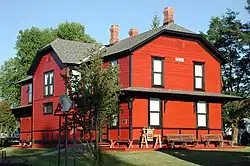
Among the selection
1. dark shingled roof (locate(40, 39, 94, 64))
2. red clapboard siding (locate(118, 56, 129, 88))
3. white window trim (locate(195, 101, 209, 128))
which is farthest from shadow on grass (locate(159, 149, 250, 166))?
dark shingled roof (locate(40, 39, 94, 64))

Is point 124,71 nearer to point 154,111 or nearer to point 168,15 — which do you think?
point 154,111

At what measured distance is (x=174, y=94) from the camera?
3195 cm

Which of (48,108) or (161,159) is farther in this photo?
(48,108)

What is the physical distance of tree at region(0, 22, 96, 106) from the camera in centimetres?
6712

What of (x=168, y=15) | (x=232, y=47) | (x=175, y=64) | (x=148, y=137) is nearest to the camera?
(x=148, y=137)

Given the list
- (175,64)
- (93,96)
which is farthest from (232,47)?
(93,96)

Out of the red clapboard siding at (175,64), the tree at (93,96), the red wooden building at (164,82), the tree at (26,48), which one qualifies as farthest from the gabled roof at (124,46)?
the tree at (26,48)

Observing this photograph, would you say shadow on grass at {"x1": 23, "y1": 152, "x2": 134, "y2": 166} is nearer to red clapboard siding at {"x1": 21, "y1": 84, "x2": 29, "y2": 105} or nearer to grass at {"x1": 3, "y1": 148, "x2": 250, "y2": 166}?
grass at {"x1": 3, "y1": 148, "x2": 250, "y2": 166}

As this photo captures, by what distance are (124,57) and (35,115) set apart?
13014 mm

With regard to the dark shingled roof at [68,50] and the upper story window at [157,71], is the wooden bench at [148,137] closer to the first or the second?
the upper story window at [157,71]

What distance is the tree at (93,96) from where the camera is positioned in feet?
56.6

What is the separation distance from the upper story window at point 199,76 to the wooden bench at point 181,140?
167 inches

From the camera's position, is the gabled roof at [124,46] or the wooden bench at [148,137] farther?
the gabled roof at [124,46]

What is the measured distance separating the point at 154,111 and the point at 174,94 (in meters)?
1.79
